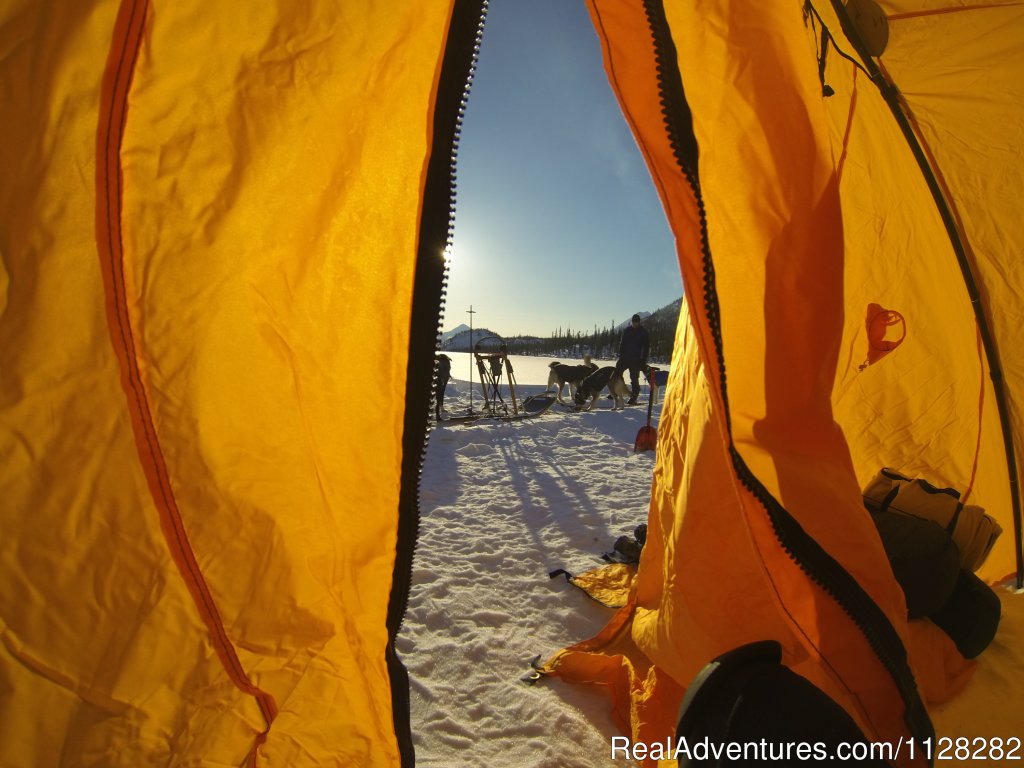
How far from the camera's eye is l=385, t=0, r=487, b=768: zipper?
976 mm

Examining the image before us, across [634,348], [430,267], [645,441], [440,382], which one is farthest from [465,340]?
[430,267]

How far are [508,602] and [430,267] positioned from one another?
2.31 m

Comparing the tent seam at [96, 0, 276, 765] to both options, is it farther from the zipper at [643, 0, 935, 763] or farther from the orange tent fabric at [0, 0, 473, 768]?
the zipper at [643, 0, 935, 763]

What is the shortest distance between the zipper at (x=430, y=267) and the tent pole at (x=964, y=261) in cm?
179

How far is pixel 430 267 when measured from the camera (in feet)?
3.37

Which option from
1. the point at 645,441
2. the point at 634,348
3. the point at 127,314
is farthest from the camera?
the point at 634,348

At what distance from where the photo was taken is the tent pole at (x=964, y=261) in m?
1.94

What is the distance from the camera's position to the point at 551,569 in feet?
10.0

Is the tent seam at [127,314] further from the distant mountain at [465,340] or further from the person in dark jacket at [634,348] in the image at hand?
the distant mountain at [465,340]

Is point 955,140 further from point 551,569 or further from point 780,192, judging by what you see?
point 551,569

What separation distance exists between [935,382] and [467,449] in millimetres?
5091

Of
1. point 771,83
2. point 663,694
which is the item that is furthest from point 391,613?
point 771,83

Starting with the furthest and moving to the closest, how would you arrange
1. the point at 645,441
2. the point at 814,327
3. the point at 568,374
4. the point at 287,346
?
the point at 568,374
the point at 645,441
the point at 814,327
the point at 287,346

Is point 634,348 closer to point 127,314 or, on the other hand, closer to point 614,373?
point 614,373
